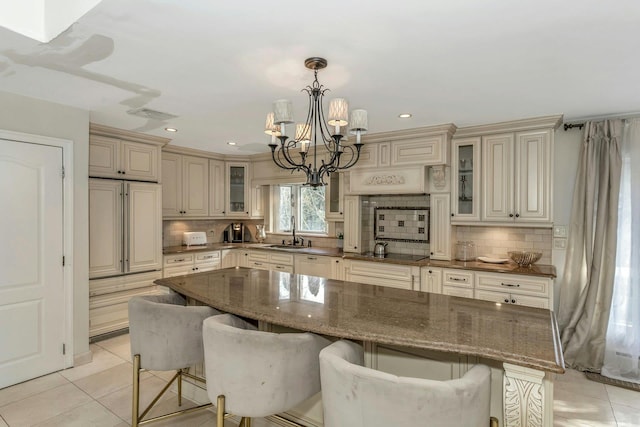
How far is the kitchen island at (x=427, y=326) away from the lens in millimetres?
1301

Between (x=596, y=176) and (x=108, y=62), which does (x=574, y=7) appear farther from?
(x=108, y=62)

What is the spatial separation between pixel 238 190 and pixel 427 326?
4517 mm

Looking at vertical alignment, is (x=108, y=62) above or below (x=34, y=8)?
below

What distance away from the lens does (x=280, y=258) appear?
4859 millimetres

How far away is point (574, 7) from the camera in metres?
1.54

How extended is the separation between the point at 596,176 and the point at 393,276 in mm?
2162

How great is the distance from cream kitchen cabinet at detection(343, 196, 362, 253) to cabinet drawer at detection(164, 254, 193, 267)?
212 centimetres

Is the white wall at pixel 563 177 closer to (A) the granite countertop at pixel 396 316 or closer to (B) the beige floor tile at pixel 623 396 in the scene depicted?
(B) the beige floor tile at pixel 623 396

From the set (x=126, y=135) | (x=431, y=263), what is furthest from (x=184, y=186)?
(x=431, y=263)

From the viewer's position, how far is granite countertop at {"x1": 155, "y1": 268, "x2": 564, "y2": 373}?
4.48 ft

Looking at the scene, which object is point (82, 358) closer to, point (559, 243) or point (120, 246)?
point (120, 246)

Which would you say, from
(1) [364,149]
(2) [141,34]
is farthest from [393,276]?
(2) [141,34]

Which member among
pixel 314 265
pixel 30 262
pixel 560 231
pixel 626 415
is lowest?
pixel 626 415

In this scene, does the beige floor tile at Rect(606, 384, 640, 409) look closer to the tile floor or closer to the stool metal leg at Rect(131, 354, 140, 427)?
the tile floor
